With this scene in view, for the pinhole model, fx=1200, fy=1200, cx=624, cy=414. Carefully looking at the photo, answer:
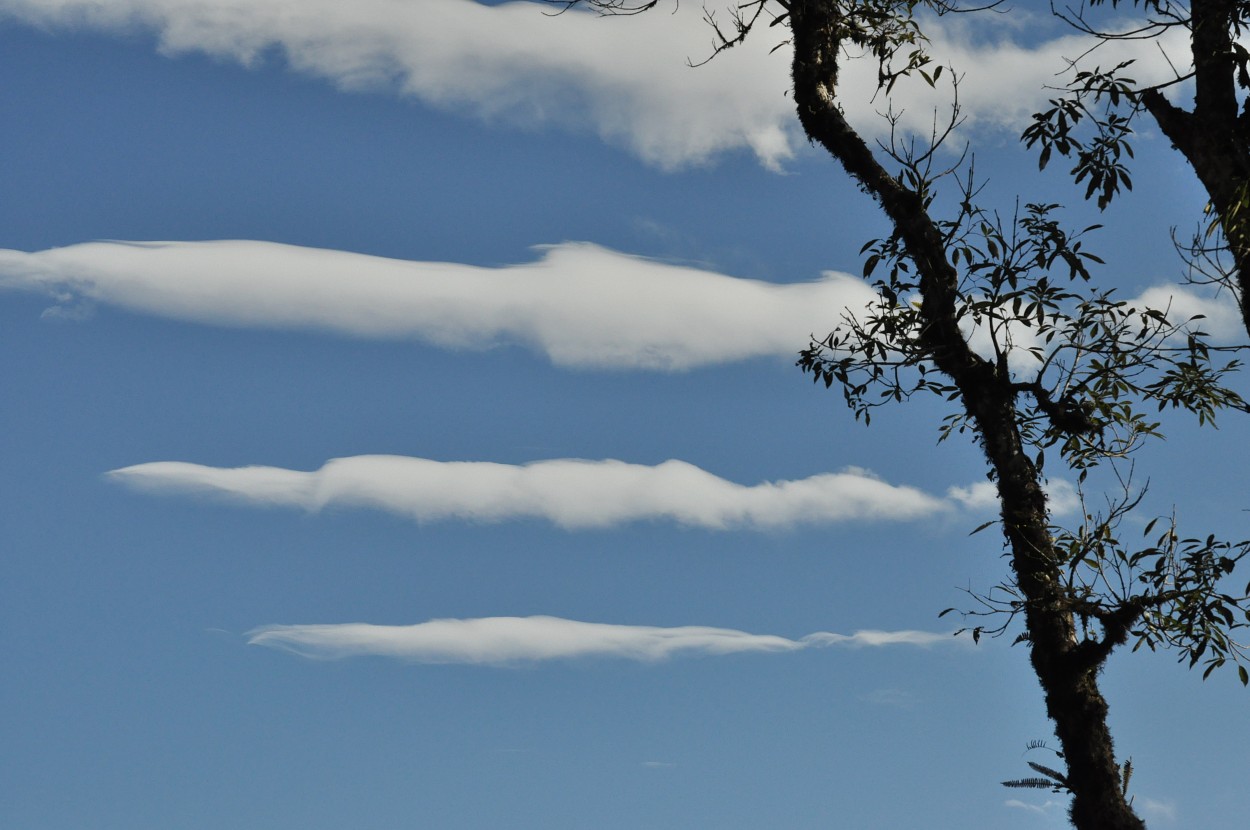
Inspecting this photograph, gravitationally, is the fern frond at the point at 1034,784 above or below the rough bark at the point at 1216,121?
below

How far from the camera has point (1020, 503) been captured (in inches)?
322

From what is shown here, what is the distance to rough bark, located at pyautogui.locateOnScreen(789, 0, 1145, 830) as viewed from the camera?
25.6 feet

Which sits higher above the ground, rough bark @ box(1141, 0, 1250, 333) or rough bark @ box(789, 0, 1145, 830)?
rough bark @ box(1141, 0, 1250, 333)

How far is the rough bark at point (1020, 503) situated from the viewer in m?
7.80

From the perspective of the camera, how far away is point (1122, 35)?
25.6ft

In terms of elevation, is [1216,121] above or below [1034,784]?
above

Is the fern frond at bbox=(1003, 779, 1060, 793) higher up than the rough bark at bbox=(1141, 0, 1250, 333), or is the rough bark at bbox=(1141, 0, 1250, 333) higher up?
the rough bark at bbox=(1141, 0, 1250, 333)

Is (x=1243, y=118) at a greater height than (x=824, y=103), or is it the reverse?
(x=824, y=103)

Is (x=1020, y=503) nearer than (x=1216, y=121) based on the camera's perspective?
No

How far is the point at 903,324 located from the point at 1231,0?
2912 millimetres

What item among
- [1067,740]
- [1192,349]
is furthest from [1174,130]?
[1067,740]

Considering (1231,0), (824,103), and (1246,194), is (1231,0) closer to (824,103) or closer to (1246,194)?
(1246,194)

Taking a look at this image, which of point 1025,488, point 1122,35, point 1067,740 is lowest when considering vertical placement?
point 1067,740

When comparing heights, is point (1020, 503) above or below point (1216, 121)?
below
